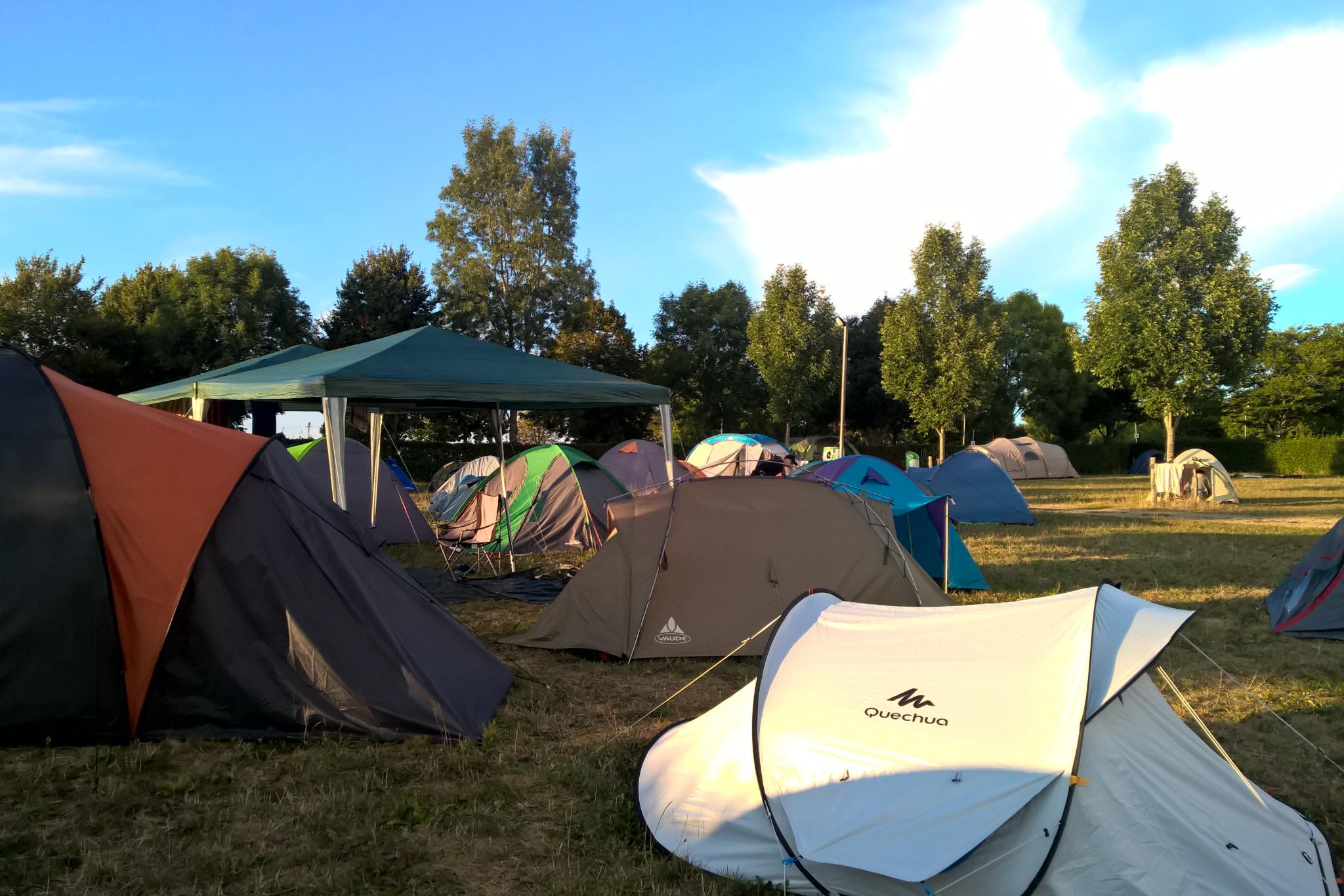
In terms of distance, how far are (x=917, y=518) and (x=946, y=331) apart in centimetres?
2084

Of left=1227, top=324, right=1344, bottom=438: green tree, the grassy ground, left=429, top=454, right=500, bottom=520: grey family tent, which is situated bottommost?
the grassy ground

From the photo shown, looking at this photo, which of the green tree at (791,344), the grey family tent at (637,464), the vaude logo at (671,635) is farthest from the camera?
the green tree at (791,344)

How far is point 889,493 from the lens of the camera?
394 inches

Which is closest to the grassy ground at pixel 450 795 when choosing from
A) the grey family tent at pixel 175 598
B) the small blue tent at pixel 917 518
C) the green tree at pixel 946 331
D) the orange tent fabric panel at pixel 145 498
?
the grey family tent at pixel 175 598

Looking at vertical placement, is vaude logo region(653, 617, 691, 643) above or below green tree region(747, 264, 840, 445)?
below

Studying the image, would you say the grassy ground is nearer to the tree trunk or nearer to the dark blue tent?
the tree trunk

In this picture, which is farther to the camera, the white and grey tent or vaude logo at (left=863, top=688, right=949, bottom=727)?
vaude logo at (left=863, top=688, right=949, bottom=727)

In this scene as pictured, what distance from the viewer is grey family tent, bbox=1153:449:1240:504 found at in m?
19.7

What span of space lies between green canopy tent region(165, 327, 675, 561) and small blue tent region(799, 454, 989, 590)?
2.34m

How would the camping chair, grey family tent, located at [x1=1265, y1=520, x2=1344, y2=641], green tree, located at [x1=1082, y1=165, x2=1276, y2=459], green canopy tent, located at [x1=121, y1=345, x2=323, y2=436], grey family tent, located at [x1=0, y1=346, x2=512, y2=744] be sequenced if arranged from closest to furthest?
grey family tent, located at [x1=0, y1=346, x2=512, y2=744] → grey family tent, located at [x1=1265, y1=520, x2=1344, y2=641] → green canopy tent, located at [x1=121, y1=345, x2=323, y2=436] → the camping chair → green tree, located at [x1=1082, y1=165, x2=1276, y2=459]

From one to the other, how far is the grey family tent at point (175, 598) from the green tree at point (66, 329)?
2305cm

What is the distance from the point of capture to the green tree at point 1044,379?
40.1 meters

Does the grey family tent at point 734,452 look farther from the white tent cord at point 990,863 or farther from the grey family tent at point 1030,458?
the white tent cord at point 990,863

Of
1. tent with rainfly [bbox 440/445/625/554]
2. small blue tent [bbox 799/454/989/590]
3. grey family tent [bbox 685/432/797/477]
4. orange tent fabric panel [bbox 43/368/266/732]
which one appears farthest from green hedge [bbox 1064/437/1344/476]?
orange tent fabric panel [bbox 43/368/266/732]
